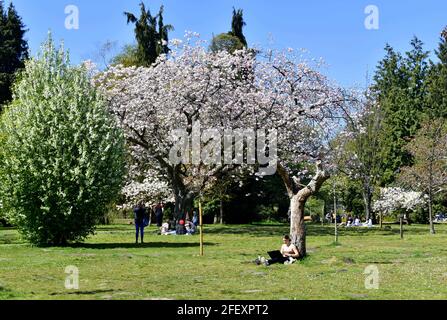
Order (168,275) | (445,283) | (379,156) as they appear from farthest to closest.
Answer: (379,156), (168,275), (445,283)

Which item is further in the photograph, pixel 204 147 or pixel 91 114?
pixel 204 147

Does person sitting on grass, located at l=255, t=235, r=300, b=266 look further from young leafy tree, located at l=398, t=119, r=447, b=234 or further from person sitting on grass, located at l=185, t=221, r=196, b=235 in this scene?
young leafy tree, located at l=398, t=119, r=447, b=234

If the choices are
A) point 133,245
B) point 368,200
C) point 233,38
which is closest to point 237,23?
point 233,38

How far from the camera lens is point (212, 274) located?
16.0m

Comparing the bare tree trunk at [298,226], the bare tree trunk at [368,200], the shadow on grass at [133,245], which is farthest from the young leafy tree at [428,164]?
the bare tree trunk at [298,226]

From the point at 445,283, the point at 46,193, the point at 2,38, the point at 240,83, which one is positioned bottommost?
the point at 445,283

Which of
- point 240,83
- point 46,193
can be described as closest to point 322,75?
point 240,83

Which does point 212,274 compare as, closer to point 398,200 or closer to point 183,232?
point 183,232

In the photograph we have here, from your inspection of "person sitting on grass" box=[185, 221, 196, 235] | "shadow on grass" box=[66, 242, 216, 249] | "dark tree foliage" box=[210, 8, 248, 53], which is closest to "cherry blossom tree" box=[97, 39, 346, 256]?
"person sitting on grass" box=[185, 221, 196, 235]

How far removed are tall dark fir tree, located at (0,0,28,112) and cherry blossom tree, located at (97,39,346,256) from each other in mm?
36096

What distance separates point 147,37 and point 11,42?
829 inches

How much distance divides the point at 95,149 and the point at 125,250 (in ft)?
13.8

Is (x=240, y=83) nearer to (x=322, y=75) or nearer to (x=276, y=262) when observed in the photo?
(x=322, y=75)

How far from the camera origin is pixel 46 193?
24.5 m
